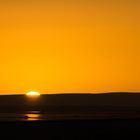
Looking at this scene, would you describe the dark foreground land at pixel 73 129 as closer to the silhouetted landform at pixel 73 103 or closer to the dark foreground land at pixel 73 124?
the dark foreground land at pixel 73 124

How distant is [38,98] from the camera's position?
3.22 meters

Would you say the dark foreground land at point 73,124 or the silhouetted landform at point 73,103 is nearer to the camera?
the dark foreground land at point 73,124

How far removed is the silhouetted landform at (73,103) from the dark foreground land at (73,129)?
28 centimetres

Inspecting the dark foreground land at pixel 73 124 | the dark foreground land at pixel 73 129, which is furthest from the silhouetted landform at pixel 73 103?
the dark foreground land at pixel 73 129

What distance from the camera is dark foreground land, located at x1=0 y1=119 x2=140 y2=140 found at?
2.40 metres

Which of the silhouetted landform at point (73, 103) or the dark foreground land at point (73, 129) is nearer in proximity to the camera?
the dark foreground land at point (73, 129)

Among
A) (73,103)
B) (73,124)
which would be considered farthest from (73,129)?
(73,103)

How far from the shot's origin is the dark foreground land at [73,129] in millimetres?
2398

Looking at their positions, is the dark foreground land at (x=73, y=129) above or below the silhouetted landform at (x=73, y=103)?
below

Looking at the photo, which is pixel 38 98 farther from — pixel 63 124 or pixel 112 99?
pixel 63 124

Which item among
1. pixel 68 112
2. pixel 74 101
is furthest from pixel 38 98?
pixel 68 112

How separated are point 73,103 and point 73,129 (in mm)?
724

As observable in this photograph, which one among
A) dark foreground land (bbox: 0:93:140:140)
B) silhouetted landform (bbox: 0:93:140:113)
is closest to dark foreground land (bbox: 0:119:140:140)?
dark foreground land (bbox: 0:93:140:140)

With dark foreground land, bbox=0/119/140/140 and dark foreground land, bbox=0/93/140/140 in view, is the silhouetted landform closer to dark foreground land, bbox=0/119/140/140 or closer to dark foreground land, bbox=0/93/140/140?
dark foreground land, bbox=0/93/140/140
